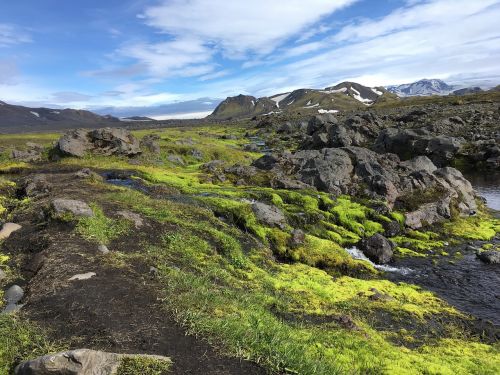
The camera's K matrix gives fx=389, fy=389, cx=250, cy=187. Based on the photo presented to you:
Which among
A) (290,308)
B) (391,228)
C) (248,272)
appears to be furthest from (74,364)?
(391,228)

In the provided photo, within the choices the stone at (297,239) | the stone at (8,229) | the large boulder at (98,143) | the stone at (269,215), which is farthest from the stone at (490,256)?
the large boulder at (98,143)

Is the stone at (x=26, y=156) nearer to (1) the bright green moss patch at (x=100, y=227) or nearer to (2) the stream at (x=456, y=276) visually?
(2) the stream at (x=456, y=276)

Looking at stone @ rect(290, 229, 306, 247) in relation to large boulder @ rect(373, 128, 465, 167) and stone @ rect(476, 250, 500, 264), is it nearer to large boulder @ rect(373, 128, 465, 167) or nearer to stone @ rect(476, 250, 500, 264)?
stone @ rect(476, 250, 500, 264)

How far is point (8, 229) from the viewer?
22.7 m

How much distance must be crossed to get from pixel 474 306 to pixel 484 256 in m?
9.01

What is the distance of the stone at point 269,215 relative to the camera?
105 feet

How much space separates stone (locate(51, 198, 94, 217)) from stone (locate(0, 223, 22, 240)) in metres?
2.59

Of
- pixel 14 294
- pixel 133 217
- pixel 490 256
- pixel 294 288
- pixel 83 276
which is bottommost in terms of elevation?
pixel 490 256

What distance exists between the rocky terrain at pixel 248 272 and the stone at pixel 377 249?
0.37ft

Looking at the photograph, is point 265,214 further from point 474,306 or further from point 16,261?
point 16,261

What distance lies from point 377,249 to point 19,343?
27.1 m

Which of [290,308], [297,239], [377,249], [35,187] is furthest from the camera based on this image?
[35,187]

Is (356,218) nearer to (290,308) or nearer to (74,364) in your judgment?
(290,308)

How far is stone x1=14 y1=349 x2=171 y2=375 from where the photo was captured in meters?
9.91
